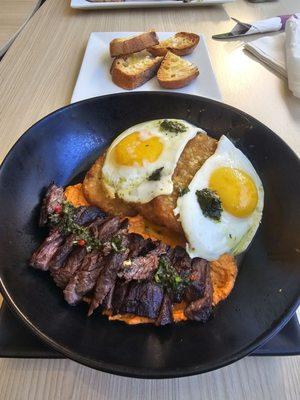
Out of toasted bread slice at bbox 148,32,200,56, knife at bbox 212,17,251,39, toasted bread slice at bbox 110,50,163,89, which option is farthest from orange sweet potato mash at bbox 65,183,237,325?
A: knife at bbox 212,17,251,39

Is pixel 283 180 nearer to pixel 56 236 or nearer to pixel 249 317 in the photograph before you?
pixel 249 317

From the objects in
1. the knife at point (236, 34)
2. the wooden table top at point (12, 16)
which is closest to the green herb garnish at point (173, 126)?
the knife at point (236, 34)

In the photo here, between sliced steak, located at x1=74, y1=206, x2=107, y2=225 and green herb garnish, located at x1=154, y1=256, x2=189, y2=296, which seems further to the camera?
sliced steak, located at x1=74, y1=206, x2=107, y2=225

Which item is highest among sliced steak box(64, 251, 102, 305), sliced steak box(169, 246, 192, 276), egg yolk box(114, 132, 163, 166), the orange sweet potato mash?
egg yolk box(114, 132, 163, 166)

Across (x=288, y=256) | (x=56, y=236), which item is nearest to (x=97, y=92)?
(x=56, y=236)

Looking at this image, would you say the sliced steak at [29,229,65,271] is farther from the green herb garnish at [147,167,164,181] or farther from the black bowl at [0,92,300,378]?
the green herb garnish at [147,167,164,181]

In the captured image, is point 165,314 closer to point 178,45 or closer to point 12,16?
point 178,45
